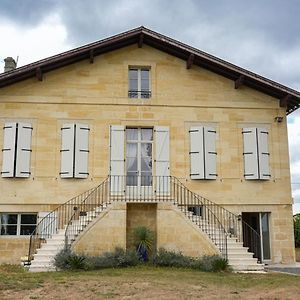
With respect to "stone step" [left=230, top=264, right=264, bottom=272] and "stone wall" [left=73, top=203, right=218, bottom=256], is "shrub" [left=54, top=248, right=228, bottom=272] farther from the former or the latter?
"stone step" [left=230, top=264, right=264, bottom=272]

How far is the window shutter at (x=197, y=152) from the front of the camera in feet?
49.3

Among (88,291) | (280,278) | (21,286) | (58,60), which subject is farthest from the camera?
(58,60)

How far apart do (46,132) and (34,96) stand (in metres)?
1.24

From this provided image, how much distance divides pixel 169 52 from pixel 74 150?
179 inches

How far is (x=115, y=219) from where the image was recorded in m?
13.5

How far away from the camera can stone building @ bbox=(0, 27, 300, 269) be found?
14.5 meters

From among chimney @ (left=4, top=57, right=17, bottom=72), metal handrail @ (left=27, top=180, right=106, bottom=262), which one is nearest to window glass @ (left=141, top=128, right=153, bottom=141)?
metal handrail @ (left=27, top=180, right=106, bottom=262)

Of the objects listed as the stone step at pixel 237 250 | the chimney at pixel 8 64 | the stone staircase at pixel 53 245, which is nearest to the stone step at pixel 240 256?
the stone step at pixel 237 250

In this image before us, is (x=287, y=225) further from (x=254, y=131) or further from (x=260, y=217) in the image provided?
(x=254, y=131)

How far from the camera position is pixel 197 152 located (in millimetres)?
15180

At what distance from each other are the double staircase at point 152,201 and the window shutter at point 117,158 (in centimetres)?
3

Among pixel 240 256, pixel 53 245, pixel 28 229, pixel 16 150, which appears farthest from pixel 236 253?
pixel 16 150

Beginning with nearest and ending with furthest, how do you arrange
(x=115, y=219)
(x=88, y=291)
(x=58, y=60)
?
1. (x=88, y=291)
2. (x=115, y=219)
3. (x=58, y=60)

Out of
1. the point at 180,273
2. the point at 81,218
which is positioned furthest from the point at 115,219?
the point at 180,273
